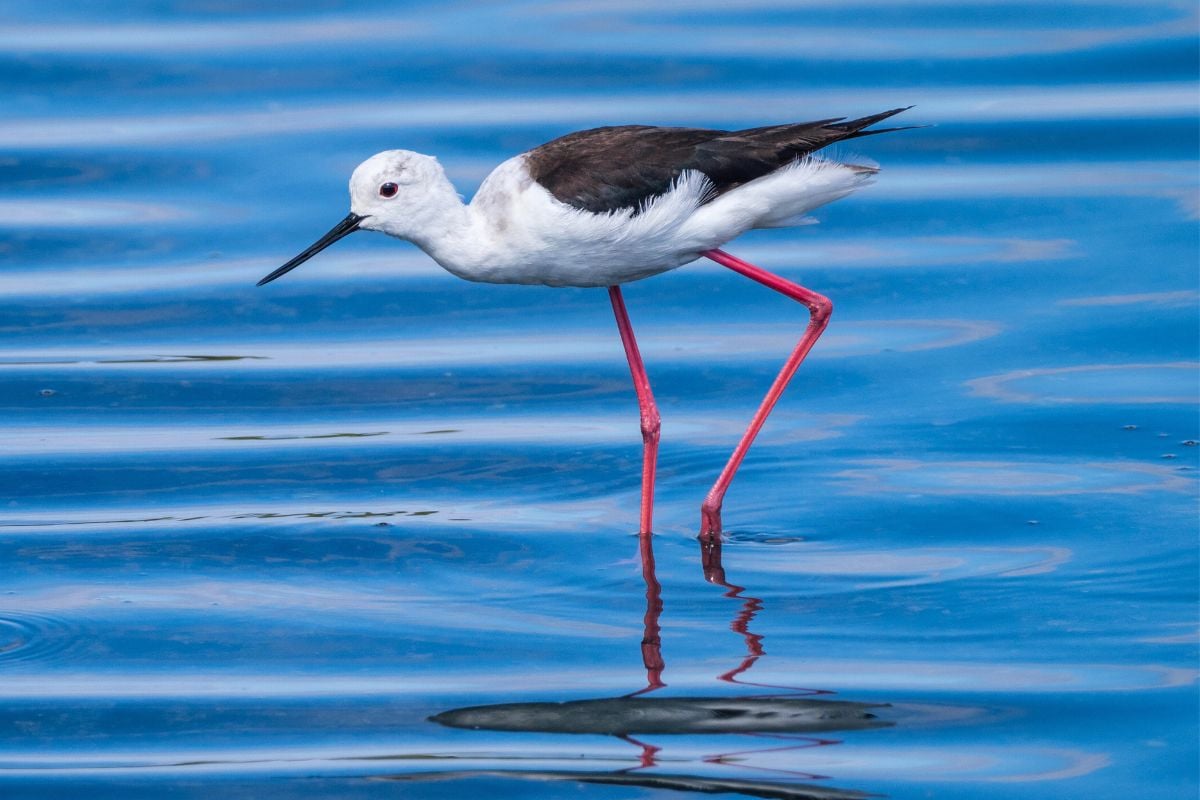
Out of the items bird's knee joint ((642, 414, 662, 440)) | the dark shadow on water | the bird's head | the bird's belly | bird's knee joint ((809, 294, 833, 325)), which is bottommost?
the dark shadow on water

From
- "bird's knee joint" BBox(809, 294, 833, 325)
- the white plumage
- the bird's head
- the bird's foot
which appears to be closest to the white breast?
the white plumage

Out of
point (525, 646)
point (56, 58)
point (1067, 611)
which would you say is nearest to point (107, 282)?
point (56, 58)

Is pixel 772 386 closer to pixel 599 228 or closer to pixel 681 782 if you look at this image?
pixel 599 228

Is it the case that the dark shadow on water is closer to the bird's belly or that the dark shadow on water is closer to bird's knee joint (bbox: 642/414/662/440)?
the bird's belly

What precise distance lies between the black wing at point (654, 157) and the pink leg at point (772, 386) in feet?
1.17

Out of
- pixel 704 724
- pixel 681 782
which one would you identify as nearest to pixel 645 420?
pixel 704 724

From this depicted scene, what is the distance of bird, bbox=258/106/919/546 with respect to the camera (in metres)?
6.27

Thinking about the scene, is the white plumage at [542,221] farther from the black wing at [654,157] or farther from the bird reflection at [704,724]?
the bird reflection at [704,724]

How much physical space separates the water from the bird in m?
0.76

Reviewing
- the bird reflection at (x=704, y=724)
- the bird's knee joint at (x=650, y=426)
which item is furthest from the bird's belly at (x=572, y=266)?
the bird reflection at (x=704, y=724)

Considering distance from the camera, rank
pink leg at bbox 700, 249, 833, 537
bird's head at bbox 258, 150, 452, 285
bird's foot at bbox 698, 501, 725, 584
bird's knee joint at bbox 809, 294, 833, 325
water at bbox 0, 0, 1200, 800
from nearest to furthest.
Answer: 1. water at bbox 0, 0, 1200, 800
2. bird's foot at bbox 698, 501, 725, 584
3. bird's head at bbox 258, 150, 452, 285
4. pink leg at bbox 700, 249, 833, 537
5. bird's knee joint at bbox 809, 294, 833, 325

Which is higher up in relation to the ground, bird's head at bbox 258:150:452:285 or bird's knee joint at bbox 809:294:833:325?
bird's head at bbox 258:150:452:285

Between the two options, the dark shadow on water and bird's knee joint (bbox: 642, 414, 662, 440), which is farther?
bird's knee joint (bbox: 642, 414, 662, 440)

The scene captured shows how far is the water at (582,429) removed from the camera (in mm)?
5199
